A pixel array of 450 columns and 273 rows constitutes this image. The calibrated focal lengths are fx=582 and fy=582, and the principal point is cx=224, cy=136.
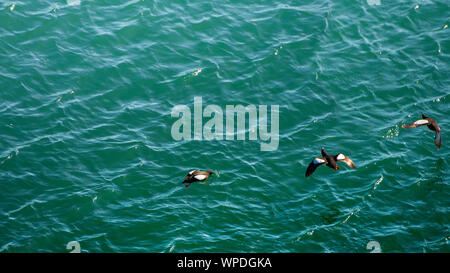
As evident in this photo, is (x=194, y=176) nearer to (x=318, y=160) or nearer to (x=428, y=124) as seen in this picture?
(x=318, y=160)

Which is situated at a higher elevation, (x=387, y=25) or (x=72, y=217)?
(x=387, y=25)

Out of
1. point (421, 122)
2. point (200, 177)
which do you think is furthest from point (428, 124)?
point (200, 177)

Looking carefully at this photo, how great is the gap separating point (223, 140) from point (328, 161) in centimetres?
576

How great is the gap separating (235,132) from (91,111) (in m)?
7.49

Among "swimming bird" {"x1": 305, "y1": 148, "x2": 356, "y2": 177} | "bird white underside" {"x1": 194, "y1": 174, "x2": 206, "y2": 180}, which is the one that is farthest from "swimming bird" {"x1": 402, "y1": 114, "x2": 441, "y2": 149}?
"bird white underside" {"x1": 194, "y1": 174, "x2": 206, "y2": 180}

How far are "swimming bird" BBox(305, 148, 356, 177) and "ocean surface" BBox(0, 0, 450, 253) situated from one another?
4.44ft

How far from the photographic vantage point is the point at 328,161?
25.5 m

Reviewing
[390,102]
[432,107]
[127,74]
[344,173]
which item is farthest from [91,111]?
[432,107]

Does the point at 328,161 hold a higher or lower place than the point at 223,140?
lower

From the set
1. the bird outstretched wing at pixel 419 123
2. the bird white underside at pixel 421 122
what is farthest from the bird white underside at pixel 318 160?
the bird white underside at pixel 421 122

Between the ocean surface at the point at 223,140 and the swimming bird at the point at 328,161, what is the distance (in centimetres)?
135

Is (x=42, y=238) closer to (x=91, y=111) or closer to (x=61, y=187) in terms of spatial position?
(x=61, y=187)

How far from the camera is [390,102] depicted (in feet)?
103

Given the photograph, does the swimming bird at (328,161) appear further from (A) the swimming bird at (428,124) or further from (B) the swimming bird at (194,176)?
(B) the swimming bird at (194,176)
